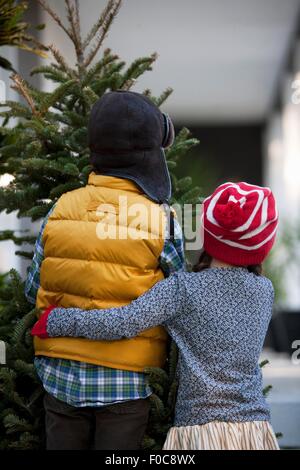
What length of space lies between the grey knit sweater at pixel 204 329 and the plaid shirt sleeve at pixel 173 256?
86mm

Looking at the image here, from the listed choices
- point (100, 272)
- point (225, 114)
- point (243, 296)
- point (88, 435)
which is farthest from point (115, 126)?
point (225, 114)

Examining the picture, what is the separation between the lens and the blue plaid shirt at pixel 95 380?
214 cm

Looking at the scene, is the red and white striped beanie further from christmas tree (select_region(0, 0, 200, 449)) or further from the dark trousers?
the dark trousers

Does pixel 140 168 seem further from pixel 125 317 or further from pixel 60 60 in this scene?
pixel 60 60

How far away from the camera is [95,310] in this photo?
213cm

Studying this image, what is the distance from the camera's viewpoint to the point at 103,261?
85.7 inches

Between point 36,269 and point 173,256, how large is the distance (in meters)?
0.43

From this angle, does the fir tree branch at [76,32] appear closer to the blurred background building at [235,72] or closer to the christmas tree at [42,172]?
the christmas tree at [42,172]

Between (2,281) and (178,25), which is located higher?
(178,25)

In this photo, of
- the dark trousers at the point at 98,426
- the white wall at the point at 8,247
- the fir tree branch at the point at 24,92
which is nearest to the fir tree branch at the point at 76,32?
the fir tree branch at the point at 24,92

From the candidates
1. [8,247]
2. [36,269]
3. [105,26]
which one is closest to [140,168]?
[36,269]

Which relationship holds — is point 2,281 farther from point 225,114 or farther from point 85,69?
point 225,114

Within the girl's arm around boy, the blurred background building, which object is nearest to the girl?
the girl's arm around boy
